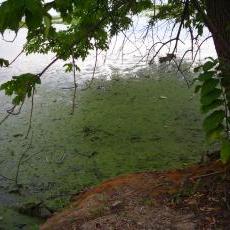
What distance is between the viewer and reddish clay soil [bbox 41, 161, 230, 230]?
7.55 feet

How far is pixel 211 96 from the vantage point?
76.4 inches

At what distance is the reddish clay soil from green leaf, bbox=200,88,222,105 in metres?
0.68

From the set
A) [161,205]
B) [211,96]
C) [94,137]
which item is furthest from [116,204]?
[94,137]

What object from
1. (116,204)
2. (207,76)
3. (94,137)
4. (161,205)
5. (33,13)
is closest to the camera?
(33,13)

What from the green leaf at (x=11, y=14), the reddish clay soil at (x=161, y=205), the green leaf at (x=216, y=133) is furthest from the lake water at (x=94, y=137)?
the green leaf at (x=11, y=14)

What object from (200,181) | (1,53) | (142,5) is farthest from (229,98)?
(1,53)

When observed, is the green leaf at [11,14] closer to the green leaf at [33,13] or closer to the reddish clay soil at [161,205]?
the green leaf at [33,13]

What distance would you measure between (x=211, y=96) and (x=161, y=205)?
89 centimetres

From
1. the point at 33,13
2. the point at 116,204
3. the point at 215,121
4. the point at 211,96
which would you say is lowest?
the point at 116,204

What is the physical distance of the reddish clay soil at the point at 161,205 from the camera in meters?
2.30

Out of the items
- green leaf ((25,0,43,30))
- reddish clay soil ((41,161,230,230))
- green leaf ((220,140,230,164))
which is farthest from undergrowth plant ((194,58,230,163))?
green leaf ((25,0,43,30))

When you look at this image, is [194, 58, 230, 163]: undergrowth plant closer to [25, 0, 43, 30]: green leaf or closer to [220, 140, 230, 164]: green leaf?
[220, 140, 230, 164]: green leaf

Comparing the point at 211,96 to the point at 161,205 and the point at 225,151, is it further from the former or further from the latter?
the point at 161,205

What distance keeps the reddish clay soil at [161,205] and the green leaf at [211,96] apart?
2.24 ft
